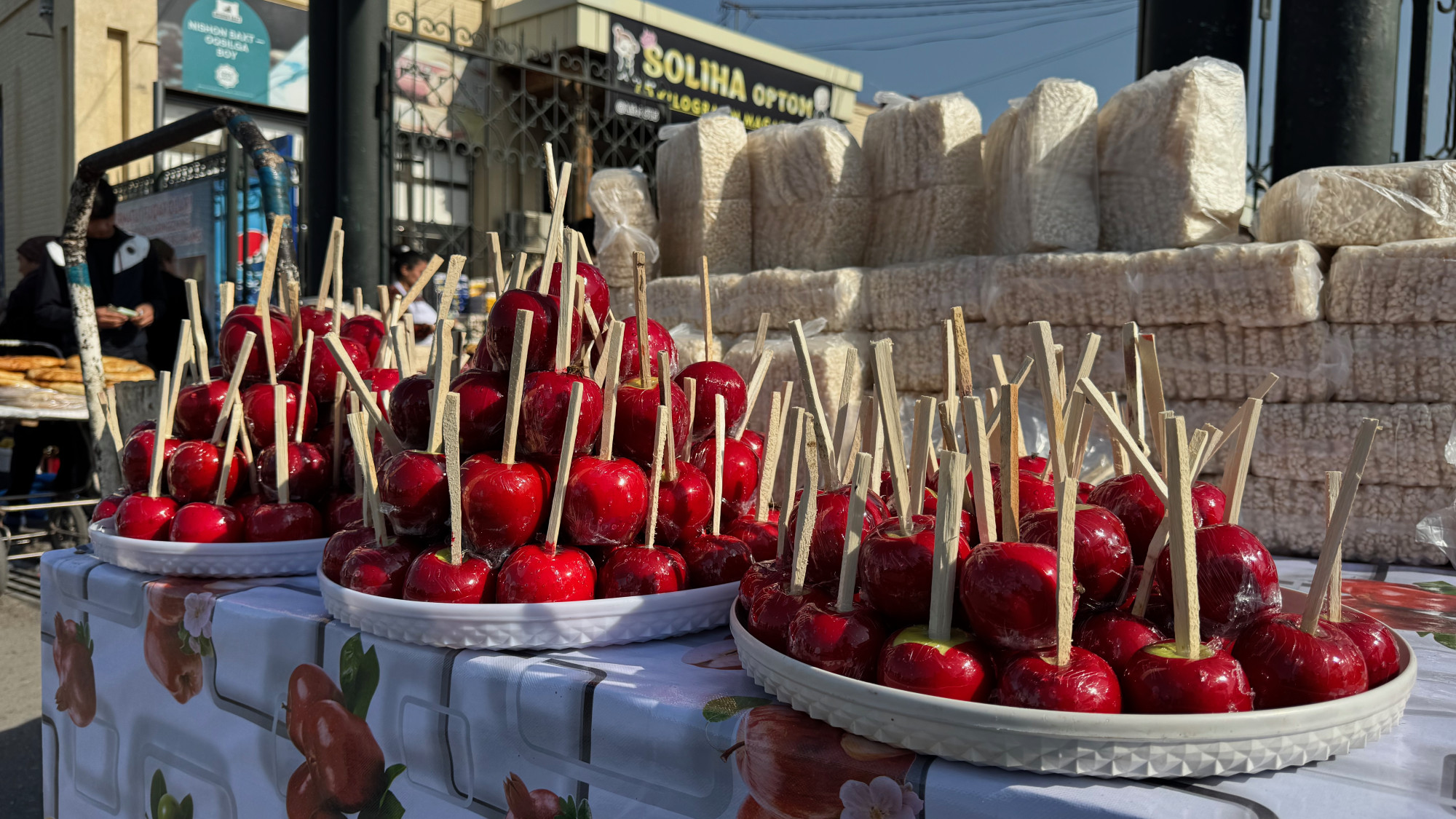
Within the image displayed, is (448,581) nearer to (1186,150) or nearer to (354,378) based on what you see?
(354,378)

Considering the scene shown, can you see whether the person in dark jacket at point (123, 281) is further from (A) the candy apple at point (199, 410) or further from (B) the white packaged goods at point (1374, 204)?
(B) the white packaged goods at point (1374, 204)

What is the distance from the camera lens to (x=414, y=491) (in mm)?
886

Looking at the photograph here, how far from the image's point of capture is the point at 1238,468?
71 centimetres

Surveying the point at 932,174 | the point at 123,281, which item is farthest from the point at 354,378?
the point at 123,281

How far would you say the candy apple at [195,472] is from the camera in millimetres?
1193

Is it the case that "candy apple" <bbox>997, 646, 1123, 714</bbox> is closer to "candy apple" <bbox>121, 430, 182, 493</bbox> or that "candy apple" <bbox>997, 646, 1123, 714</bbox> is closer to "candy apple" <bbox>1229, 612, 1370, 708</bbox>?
"candy apple" <bbox>1229, 612, 1370, 708</bbox>

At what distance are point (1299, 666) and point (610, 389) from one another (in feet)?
→ 1.93

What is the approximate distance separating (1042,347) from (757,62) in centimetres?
944

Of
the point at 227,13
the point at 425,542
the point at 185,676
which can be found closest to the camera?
the point at 425,542

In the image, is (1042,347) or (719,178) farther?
(719,178)

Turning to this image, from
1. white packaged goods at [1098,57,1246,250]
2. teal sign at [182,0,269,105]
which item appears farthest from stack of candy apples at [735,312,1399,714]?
teal sign at [182,0,269,105]

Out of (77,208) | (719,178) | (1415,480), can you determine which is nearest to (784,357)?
(719,178)

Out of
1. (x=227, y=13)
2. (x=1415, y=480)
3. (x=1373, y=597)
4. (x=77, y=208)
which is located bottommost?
(x=1373, y=597)

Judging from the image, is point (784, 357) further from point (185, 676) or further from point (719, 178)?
point (185, 676)
